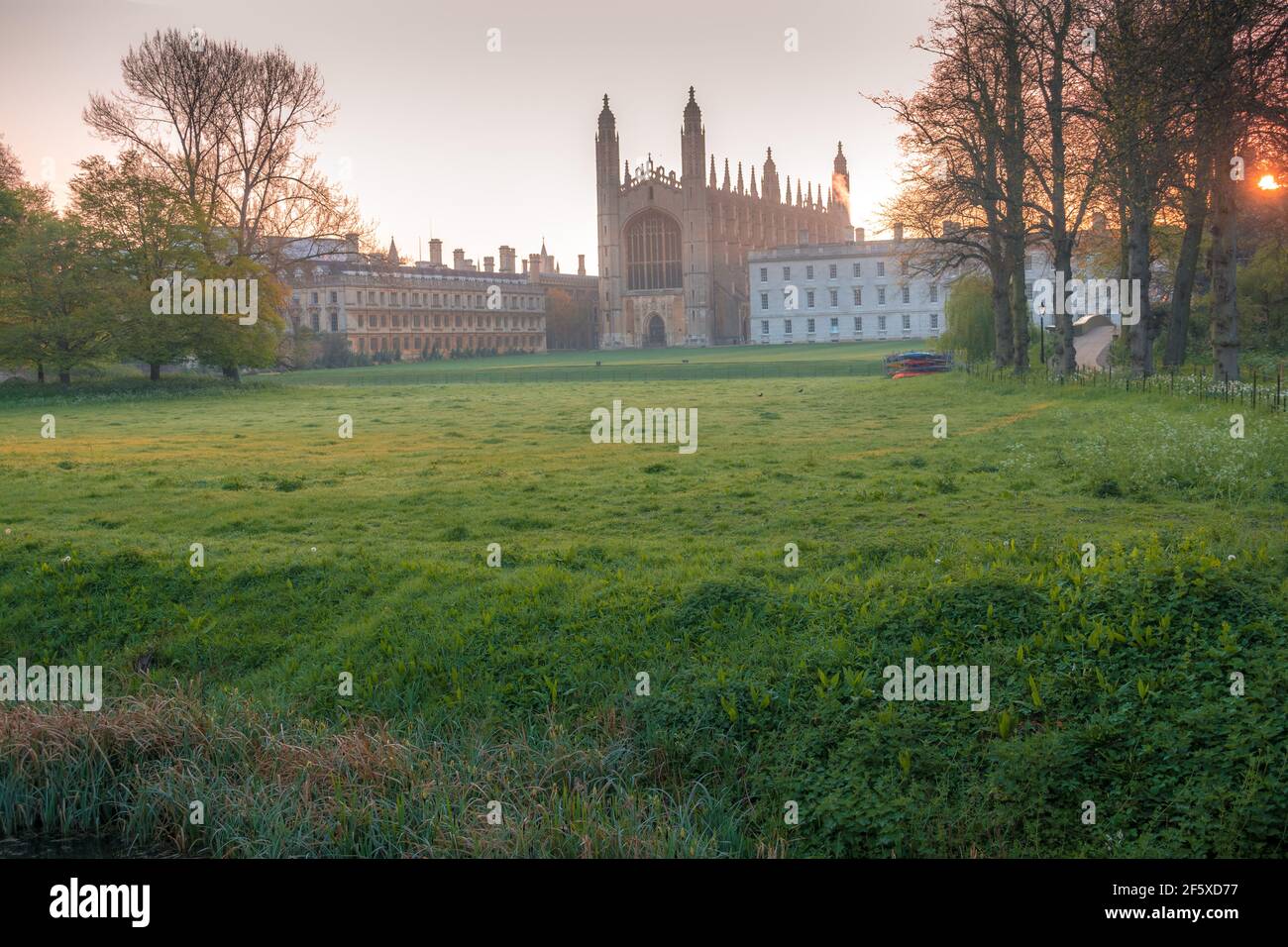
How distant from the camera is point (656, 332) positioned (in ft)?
422

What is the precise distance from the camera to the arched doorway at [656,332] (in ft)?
420

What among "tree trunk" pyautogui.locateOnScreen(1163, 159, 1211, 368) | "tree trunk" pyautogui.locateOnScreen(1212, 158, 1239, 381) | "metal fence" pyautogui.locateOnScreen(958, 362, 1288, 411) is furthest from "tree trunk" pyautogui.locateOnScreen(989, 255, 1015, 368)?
"tree trunk" pyautogui.locateOnScreen(1212, 158, 1239, 381)

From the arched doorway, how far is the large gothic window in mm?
3416

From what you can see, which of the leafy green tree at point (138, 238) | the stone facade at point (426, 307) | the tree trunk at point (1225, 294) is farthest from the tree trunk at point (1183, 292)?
the stone facade at point (426, 307)

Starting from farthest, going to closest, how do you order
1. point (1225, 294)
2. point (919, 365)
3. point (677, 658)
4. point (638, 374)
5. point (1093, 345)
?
point (638, 374), point (1093, 345), point (919, 365), point (1225, 294), point (677, 658)

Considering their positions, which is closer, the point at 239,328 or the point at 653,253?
the point at 239,328

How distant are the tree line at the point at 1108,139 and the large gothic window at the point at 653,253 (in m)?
80.5

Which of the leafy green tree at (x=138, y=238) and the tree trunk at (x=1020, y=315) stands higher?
the leafy green tree at (x=138, y=238)

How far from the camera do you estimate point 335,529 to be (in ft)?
51.4

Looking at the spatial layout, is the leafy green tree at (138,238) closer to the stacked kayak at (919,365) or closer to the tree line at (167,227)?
the tree line at (167,227)

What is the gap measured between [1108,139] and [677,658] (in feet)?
55.0

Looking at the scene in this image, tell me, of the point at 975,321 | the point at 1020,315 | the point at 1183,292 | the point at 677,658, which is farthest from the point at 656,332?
the point at 677,658

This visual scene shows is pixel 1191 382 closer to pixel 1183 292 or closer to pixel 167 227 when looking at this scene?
pixel 1183 292

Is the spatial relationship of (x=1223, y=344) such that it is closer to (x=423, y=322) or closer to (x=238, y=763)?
(x=238, y=763)
